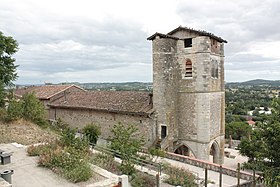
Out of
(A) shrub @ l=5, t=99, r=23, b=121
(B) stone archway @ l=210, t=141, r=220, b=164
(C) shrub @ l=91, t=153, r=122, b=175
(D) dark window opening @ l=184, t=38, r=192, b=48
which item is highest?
(D) dark window opening @ l=184, t=38, r=192, b=48

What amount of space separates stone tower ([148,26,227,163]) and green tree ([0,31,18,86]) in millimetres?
11998

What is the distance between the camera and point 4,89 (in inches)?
830

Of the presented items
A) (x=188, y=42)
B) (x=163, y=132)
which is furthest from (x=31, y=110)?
(x=188, y=42)

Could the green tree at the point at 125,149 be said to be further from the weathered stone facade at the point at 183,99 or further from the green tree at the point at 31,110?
the green tree at the point at 31,110

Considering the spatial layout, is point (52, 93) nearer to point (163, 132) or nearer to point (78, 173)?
point (163, 132)

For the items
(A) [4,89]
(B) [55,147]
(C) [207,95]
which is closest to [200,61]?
(C) [207,95]

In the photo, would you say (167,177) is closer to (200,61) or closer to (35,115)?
(200,61)

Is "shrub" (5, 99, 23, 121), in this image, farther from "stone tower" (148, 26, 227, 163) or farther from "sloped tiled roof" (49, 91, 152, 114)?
"stone tower" (148, 26, 227, 163)

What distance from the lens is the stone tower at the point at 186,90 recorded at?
19.6 metres

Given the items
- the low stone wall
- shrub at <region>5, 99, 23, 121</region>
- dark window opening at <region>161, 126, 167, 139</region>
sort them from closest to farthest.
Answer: the low stone wall
dark window opening at <region>161, 126, 167, 139</region>
shrub at <region>5, 99, 23, 121</region>

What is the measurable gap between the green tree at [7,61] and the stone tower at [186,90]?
39.4 feet

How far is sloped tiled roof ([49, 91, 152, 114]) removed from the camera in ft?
69.9

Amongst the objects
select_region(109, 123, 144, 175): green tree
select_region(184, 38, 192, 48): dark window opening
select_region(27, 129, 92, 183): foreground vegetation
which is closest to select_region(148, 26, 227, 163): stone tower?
select_region(184, 38, 192, 48): dark window opening

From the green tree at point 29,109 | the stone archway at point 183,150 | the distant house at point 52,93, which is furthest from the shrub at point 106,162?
the distant house at point 52,93
